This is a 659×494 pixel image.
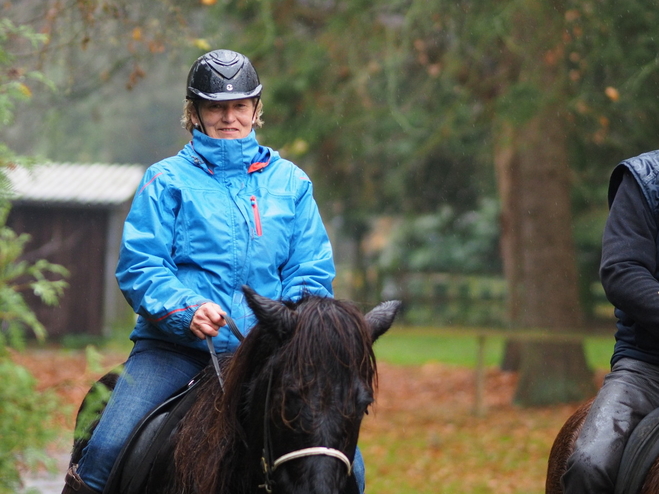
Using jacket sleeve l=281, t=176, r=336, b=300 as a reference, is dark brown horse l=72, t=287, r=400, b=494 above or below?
below

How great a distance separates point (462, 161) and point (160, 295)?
1739cm

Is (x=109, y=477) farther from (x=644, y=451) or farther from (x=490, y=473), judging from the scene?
(x=490, y=473)

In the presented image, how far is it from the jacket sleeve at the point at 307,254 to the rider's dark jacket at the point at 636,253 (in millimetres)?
1291

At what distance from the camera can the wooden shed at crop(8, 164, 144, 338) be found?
2430 cm

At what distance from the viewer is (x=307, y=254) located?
4.41 m

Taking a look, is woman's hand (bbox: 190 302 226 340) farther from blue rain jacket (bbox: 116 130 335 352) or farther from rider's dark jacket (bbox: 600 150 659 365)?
rider's dark jacket (bbox: 600 150 659 365)

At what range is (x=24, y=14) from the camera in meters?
17.2

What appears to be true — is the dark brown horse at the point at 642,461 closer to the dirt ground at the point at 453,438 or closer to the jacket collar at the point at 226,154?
the jacket collar at the point at 226,154

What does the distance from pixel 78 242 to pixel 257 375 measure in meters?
22.2

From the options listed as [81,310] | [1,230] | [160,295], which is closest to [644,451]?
[160,295]

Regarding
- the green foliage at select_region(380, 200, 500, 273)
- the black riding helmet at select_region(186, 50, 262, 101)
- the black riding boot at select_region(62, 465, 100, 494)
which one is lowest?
the green foliage at select_region(380, 200, 500, 273)

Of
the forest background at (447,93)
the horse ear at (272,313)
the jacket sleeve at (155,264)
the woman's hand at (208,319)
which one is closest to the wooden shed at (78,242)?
the forest background at (447,93)

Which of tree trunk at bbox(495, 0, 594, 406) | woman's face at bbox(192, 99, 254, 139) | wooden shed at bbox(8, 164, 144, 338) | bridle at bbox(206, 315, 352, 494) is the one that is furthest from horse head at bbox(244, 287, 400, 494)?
wooden shed at bbox(8, 164, 144, 338)

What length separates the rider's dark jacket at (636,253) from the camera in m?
4.13
